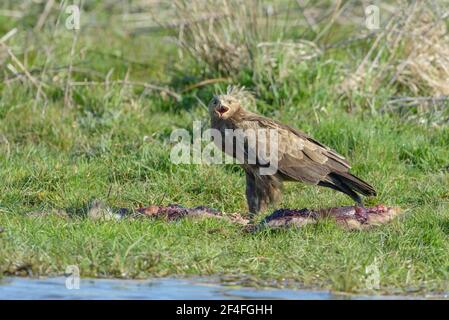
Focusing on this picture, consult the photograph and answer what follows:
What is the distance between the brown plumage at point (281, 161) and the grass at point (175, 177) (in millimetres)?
339

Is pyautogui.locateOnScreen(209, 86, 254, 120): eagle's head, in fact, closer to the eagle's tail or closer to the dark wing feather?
the dark wing feather

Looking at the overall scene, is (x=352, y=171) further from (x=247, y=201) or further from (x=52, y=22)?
(x=52, y=22)

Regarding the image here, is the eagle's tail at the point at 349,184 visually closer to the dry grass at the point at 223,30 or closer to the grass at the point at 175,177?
the grass at the point at 175,177

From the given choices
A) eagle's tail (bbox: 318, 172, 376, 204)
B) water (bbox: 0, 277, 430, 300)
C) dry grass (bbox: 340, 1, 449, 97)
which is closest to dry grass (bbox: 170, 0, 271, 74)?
dry grass (bbox: 340, 1, 449, 97)

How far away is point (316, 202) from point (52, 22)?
5144mm

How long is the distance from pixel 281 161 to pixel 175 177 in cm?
90

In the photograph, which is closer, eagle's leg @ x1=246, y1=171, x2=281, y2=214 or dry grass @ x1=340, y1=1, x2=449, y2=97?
eagle's leg @ x1=246, y1=171, x2=281, y2=214

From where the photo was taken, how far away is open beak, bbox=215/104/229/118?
7.85m

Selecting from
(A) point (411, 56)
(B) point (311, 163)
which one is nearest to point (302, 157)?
(B) point (311, 163)

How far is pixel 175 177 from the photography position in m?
8.16

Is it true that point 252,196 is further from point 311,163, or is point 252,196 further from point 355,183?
point 355,183

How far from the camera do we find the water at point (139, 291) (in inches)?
218

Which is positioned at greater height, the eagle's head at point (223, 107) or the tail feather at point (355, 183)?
the eagle's head at point (223, 107)

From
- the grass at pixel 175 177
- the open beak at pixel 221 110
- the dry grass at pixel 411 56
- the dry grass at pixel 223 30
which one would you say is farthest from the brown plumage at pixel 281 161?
the dry grass at pixel 411 56
